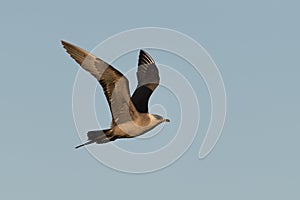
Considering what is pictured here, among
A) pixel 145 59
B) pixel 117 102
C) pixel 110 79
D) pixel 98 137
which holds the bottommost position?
pixel 98 137

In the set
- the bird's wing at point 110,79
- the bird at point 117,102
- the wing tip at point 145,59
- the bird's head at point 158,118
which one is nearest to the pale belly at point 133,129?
the bird at point 117,102

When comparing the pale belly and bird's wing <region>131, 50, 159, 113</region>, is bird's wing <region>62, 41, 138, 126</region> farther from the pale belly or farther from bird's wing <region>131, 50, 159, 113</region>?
bird's wing <region>131, 50, 159, 113</region>

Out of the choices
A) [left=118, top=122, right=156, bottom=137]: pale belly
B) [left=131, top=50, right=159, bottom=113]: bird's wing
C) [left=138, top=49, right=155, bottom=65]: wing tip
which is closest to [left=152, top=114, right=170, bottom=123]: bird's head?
[left=131, top=50, right=159, bottom=113]: bird's wing

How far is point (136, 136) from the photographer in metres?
36.9

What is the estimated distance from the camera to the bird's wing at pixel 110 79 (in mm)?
36062

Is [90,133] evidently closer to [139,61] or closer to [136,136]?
[136,136]

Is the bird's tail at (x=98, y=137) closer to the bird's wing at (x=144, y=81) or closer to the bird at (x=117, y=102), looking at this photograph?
the bird at (x=117, y=102)

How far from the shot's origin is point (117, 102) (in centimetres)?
3662

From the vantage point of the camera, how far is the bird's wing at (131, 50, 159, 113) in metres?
37.4

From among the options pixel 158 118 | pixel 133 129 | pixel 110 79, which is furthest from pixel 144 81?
pixel 110 79

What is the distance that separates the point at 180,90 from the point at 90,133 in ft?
13.5

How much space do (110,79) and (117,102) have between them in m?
0.88

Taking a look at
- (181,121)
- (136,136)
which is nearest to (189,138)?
(181,121)

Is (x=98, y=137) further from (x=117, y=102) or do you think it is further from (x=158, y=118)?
(x=158, y=118)
